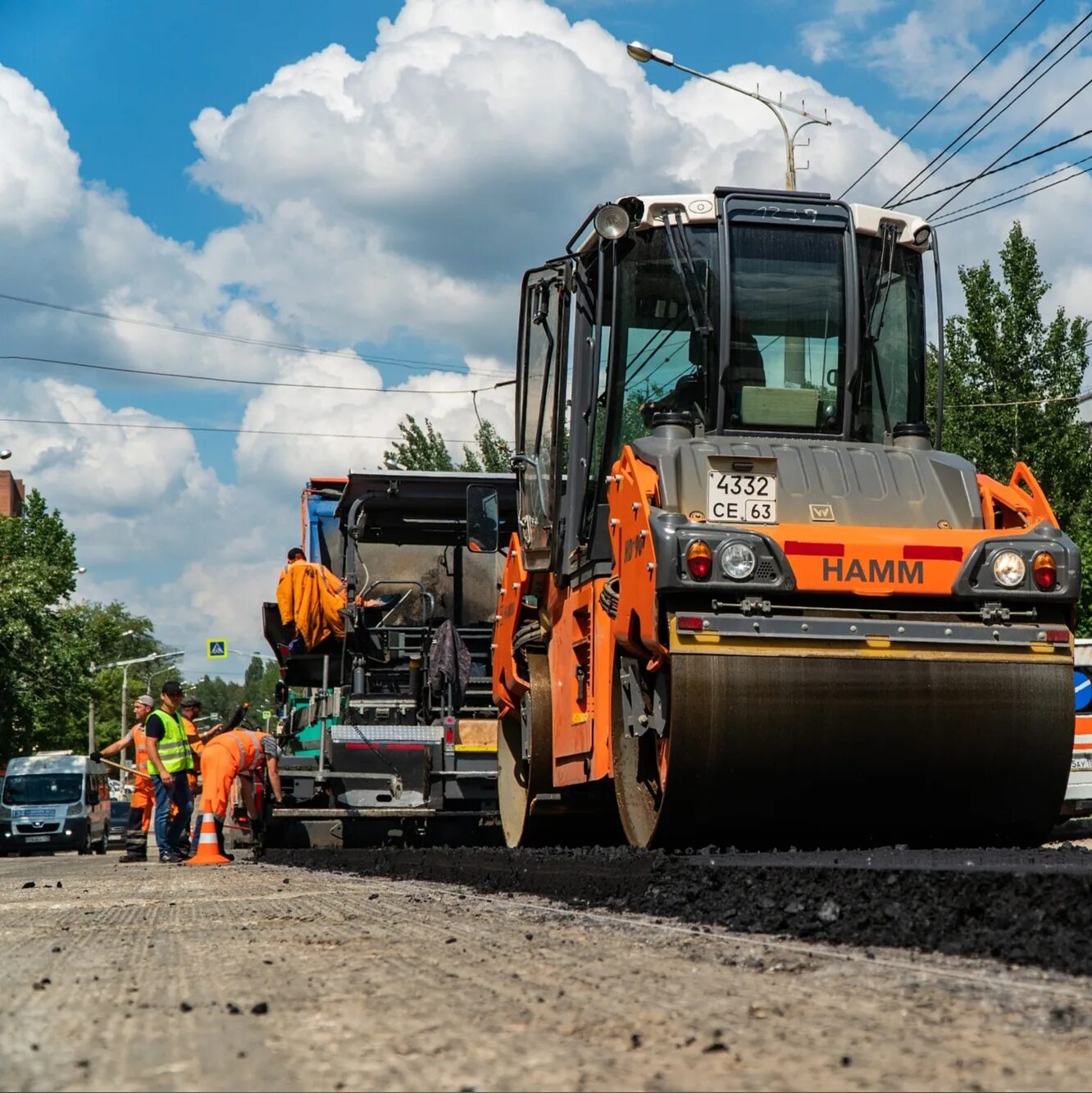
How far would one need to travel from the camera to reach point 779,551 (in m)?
6.75

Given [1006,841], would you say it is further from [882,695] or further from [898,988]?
[898,988]

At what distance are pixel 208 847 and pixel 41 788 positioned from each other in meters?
21.4

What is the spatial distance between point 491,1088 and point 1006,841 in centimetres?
475

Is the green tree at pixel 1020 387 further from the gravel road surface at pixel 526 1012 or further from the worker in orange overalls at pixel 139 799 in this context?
the gravel road surface at pixel 526 1012

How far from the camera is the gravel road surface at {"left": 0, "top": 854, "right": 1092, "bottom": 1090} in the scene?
301 centimetres

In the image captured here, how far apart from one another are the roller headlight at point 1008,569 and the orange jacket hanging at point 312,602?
878cm

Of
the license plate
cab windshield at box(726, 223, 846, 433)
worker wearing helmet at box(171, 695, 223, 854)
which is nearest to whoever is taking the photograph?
the license plate

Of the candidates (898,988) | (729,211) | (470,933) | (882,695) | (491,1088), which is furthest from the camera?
(729,211)

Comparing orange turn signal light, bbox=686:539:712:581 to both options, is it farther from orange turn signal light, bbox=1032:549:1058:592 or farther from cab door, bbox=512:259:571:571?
cab door, bbox=512:259:571:571

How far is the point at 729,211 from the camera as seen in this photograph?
8172 mm

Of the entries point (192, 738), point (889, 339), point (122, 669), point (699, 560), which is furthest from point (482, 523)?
point (122, 669)

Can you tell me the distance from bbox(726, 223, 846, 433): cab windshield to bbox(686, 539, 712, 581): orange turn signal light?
1.40 m

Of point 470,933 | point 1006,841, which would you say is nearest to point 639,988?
point 470,933

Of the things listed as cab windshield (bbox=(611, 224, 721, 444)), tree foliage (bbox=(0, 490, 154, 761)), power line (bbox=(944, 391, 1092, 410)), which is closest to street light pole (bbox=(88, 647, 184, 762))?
tree foliage (bbox=(0, 490, 154, 761))
